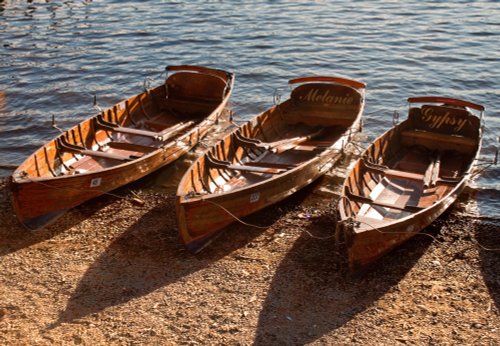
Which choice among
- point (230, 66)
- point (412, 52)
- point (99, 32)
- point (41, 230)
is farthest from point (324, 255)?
point (99, 32)

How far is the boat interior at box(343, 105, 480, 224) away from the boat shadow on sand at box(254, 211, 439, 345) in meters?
0.86

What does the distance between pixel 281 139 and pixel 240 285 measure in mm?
6026

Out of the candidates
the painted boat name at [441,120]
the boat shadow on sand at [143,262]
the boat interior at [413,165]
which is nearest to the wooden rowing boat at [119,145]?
the boat shadow on sand at [143,262]

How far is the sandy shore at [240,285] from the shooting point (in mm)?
10258

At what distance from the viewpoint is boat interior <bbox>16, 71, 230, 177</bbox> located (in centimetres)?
1438

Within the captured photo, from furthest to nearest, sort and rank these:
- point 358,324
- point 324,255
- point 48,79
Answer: point 48,79 < point 324,255 < point 358,324

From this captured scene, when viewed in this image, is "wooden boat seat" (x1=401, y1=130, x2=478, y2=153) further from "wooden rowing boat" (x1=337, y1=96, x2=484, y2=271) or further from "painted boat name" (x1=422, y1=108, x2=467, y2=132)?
"painted boat name" (x1=422, y1=108, x2=467, y2=132)

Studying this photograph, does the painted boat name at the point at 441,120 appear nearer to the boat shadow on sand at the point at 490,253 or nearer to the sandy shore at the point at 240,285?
the sandy shore at the point at 240,285

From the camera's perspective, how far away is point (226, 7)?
3353 centimetres

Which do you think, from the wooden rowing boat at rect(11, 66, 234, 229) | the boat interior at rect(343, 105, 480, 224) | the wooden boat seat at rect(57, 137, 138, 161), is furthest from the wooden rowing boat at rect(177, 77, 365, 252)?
the wooden boat seat at rect(57, 137, 138, 161)

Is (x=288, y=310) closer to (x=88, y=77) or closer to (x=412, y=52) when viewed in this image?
(x=88, y=77)

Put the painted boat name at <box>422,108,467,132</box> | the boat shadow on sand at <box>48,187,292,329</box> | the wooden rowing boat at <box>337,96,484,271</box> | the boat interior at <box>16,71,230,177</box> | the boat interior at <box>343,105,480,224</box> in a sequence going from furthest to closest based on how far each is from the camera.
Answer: the painted boat name at <box>422,108,467,132</box>
the boat interior at <box>16,71,230,177</box>
the boat interior at <box>343,105,480,224</box>
the wooden rowing boat at <box>337,96,484,271</box>
the boat shadow on sand at <box>48,187,292,329</box>

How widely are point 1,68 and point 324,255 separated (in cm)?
1784

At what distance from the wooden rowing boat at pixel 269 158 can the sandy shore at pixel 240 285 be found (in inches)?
28.7
